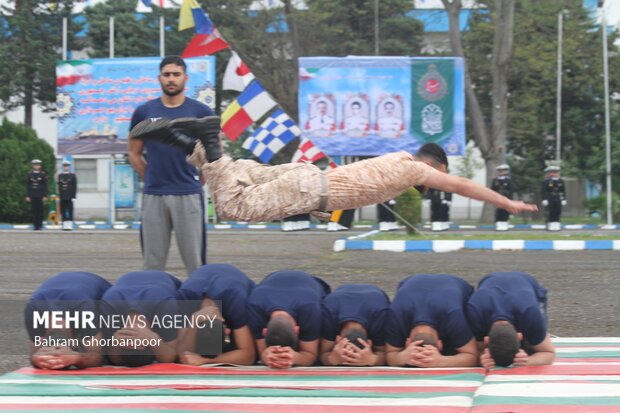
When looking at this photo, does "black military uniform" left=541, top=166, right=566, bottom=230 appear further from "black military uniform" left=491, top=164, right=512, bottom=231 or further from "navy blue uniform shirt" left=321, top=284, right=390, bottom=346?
Result: "navy blue uniform shirt" left=321, top=284, right=390, bottom=346

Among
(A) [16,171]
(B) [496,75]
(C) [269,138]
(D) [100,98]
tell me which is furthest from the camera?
(B) [496,75]

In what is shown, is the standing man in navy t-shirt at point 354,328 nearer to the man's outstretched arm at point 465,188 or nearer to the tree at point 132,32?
the man's outstretched arm at point 465,188

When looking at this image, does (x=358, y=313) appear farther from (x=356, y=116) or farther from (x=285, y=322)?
(x=356, y=116)

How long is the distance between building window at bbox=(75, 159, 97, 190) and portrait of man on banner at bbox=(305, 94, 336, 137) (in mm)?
20092

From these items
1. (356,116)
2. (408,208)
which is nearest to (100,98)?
(356,116)

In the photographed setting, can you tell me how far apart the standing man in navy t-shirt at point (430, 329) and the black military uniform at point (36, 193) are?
65.2ft

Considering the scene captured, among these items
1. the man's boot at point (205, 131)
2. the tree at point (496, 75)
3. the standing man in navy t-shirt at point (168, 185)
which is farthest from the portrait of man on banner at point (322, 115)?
the man's boot at point (205, 131)

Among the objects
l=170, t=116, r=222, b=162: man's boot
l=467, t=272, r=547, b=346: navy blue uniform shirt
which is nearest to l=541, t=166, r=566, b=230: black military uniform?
l=170, t=116, r=222, b=162: man's boot

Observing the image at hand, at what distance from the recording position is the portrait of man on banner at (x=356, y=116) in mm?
25109

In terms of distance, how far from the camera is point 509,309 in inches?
197

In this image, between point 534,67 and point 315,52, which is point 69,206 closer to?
point 315,52

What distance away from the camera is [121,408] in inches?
160

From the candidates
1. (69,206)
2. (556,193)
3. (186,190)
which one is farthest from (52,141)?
(186,190)

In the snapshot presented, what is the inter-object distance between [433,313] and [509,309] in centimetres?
40
